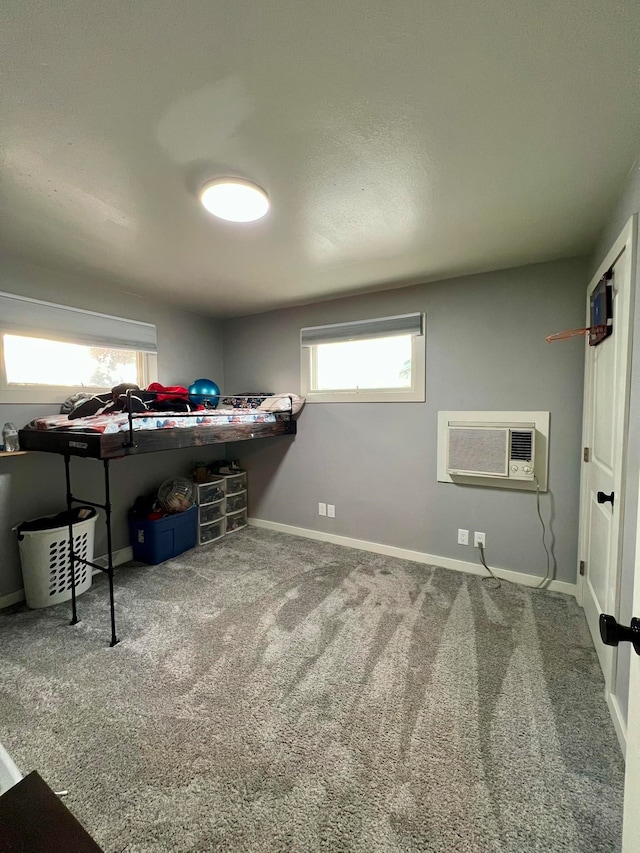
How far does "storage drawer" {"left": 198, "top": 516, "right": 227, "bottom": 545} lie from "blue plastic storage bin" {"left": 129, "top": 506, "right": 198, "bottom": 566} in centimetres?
17

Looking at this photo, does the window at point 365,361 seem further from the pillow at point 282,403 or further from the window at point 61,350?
the window at point 61,350

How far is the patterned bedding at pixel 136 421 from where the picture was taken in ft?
6.44

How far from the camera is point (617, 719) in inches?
54.2

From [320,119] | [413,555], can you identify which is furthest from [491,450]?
[320,119]

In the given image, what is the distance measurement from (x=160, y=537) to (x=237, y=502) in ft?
3.09

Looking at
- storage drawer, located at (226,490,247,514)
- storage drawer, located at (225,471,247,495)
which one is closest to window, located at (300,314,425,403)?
storage drawer, located at (225,471,247,495)

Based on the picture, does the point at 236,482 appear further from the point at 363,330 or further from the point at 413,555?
the point at 363,330

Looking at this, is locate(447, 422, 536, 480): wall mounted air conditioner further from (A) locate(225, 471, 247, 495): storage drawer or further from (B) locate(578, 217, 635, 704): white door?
(A) locate(225, 471, 247, 495): storage drawer

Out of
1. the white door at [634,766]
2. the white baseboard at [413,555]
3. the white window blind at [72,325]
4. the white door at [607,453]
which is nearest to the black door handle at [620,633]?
the white door at [634,766]

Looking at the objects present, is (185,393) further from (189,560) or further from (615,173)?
(615,173)

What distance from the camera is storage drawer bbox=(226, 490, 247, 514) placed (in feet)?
11.8

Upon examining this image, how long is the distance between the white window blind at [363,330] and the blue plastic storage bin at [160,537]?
77.7 inches

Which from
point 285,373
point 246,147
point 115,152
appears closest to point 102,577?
point 285,373

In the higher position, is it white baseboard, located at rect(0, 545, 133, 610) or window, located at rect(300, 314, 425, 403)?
window, located at rect(300, 314, 425, 403)
